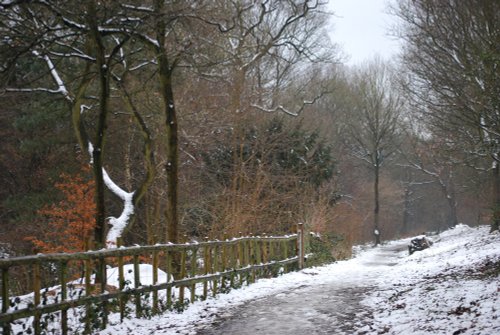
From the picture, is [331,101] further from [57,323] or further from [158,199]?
[57,323]

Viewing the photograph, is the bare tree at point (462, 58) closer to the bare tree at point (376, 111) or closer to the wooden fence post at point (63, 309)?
the wooden fence post at point (63, 309)

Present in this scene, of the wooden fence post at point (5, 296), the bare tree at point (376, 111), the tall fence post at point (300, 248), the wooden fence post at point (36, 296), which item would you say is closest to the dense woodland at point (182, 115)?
the tall fence post at point (300, 248)

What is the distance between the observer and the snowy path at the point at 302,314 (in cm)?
788

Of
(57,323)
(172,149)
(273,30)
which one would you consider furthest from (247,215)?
(273,30)

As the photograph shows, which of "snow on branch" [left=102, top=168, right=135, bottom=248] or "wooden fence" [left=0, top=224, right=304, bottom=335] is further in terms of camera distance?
"snow on branch" [left=102, top=168, right=135, bottom=248]

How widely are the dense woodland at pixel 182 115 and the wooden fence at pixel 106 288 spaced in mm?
1011

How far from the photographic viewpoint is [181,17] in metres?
11.6

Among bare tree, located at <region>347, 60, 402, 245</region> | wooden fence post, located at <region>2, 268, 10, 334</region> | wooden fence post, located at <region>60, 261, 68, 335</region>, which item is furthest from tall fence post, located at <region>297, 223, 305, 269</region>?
bare tree, located at <region>347, 60, 402, 245</region>

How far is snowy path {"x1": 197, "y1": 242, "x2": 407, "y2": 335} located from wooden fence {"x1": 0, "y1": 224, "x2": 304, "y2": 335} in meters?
1.25

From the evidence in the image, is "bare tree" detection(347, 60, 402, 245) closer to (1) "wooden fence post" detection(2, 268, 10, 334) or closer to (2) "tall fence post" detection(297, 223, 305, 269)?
(2) "tall fence post" detection(297, 223, 305, 269)

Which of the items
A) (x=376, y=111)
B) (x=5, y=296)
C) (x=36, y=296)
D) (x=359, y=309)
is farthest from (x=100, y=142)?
(x=376, y=111)

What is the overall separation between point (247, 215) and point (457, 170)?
2816 centimetres

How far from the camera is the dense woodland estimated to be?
12.7 m

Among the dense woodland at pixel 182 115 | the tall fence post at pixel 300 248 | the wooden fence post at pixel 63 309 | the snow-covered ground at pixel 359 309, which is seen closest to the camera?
the snow-covered ground at pixel 359 309
